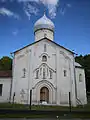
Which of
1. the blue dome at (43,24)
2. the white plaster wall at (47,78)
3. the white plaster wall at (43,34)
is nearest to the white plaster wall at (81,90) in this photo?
the white plaster wall at (47,78)

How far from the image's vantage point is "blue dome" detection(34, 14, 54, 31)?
3400 cm


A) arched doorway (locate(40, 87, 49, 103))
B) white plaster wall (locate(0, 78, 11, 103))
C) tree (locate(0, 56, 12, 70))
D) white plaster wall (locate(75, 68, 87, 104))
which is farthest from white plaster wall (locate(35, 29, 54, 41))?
tree (locate(0, 56, 12, 70))

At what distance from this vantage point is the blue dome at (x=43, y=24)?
112 feet

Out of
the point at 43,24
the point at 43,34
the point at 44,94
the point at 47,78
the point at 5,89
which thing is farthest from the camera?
the point at 43,24

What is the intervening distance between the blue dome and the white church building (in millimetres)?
6958

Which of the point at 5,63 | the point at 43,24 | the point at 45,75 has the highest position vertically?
the point at 43,24

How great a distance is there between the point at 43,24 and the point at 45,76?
13.1 metres

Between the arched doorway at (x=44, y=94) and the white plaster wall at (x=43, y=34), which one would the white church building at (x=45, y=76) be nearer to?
the arched doorway at (x=44, y=94)

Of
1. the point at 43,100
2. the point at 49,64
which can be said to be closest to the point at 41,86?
the point at 43,100

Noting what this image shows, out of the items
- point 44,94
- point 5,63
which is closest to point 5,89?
point 44,94

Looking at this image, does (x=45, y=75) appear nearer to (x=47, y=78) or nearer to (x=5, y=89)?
(x=47, y=78)

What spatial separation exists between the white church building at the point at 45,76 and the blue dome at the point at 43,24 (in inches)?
274

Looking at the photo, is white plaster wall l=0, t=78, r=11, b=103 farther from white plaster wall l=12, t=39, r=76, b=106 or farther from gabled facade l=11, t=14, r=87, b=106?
white plaster wall l=12, t=39, r=76, b=106

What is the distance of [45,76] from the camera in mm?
26281
